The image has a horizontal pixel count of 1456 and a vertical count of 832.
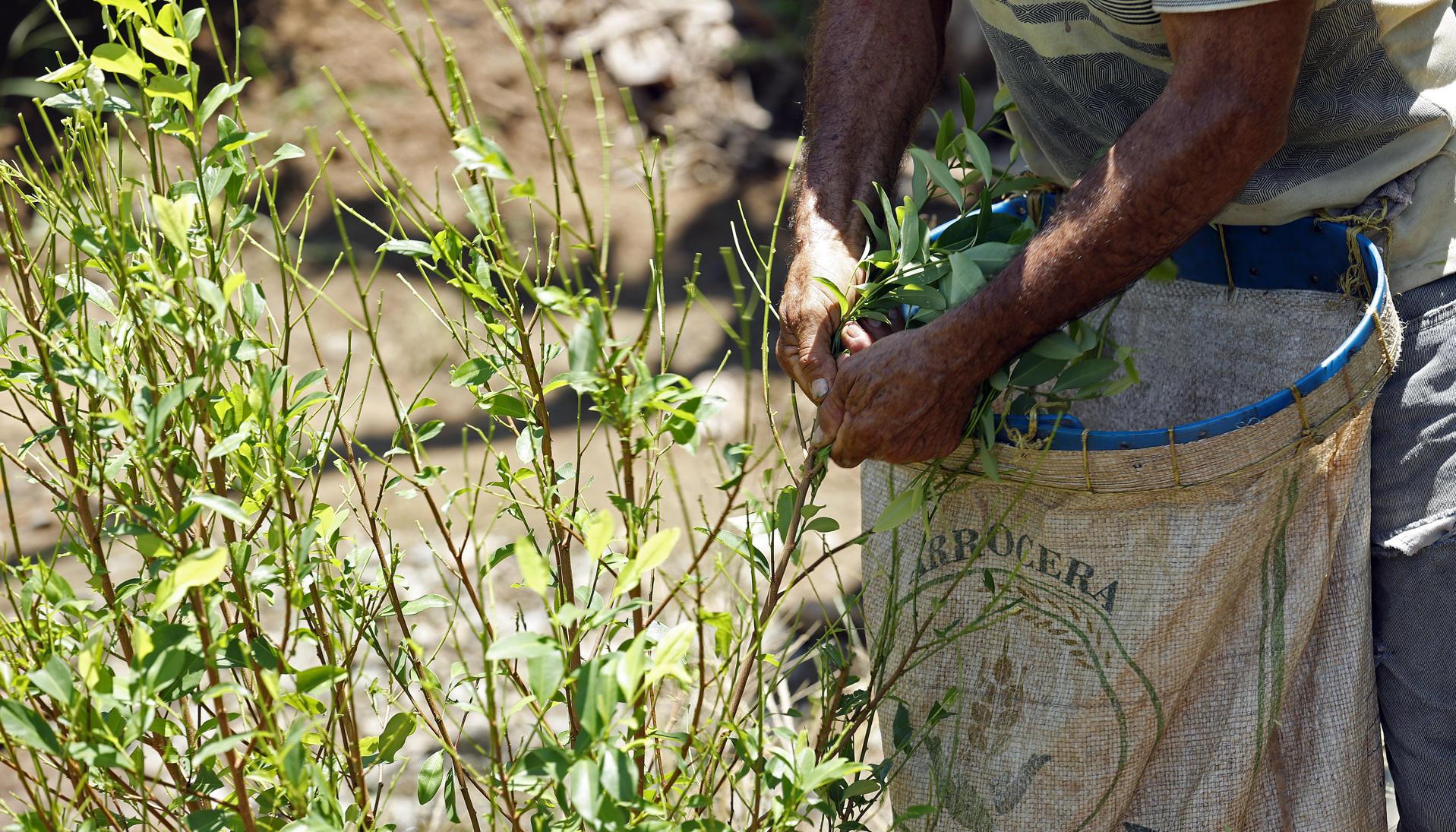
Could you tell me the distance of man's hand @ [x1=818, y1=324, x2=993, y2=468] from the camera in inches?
49.7

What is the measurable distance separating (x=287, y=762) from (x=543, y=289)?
16.7 inches

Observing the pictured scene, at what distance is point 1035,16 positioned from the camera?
1531mm

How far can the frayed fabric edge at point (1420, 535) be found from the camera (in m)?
1.46

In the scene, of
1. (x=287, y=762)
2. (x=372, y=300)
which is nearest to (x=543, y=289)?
(x=287, y=762)

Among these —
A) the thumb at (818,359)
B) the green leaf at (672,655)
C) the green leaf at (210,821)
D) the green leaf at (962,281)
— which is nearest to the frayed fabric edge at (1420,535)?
the green leaf at (962,281)

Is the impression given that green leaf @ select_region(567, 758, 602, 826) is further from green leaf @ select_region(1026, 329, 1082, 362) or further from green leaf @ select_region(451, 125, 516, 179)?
green leaf @ select_region(1026, 329, 1082, 362)

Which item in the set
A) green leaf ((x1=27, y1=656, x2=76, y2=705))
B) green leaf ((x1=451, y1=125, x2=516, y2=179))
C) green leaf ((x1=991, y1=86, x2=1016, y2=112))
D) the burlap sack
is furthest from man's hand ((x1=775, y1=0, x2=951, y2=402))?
green leaf ((x1=27, y1=656, x2=76, y2=705))

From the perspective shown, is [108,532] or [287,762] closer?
[287,762]

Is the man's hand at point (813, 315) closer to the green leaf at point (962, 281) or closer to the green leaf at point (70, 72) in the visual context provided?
the green leaf at point (962, 281)

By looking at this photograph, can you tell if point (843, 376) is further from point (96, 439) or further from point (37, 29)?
point (37, 29)

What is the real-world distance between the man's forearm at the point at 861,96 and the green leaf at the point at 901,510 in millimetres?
411

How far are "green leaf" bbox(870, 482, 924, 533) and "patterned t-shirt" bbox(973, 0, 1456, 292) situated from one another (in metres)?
0.61

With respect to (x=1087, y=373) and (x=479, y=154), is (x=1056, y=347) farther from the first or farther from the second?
(x=479, y=154)

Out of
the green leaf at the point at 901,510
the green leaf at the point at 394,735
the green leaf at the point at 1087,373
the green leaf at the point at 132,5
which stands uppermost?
the green leaf at the point at 132,5
